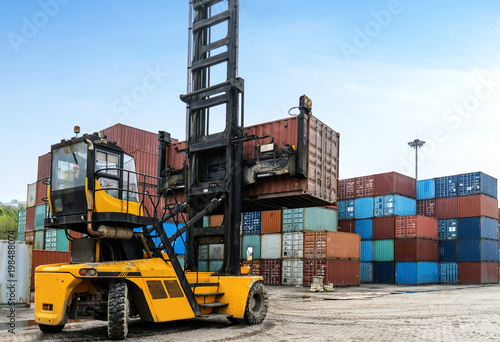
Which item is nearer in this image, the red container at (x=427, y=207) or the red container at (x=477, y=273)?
the red container at (x=477, y=273)

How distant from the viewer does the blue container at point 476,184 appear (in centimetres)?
3712

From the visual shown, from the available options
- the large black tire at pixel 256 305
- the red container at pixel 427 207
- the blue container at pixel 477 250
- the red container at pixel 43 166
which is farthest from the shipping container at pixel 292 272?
the large black tire at pixel 256 305

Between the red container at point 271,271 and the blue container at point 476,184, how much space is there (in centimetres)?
1640

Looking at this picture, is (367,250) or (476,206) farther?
(367,250)

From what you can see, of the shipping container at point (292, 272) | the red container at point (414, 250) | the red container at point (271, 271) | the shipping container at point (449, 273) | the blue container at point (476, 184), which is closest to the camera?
the shipping container at point (292, 272)

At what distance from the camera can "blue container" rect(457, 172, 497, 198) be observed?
37125mm

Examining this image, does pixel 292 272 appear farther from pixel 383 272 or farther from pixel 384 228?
pixel 384 228

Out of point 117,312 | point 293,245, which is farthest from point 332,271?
point 117,312

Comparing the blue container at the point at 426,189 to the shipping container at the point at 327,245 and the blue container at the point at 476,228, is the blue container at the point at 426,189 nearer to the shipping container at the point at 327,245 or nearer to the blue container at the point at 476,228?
the blue container at the point at 476,228

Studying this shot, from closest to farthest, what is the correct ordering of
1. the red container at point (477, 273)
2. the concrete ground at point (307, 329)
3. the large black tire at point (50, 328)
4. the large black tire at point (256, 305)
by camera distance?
1. the concrete ground at point (307, 329)
2. the large black tire at point (50, 328)
3. the large black tire at point (256, 305)
4. the red container at point (477, 273)

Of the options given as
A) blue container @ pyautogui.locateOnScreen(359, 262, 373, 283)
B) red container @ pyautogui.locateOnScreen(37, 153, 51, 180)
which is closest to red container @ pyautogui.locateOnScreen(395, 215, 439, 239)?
blue container @ pyautogui.locateOnScreen(359, 262, 373, 283)

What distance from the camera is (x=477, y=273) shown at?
120 feet

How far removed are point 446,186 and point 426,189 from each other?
1745 millimetres

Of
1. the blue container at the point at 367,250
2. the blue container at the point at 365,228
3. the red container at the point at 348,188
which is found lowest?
the blue container at the point at 367,250
